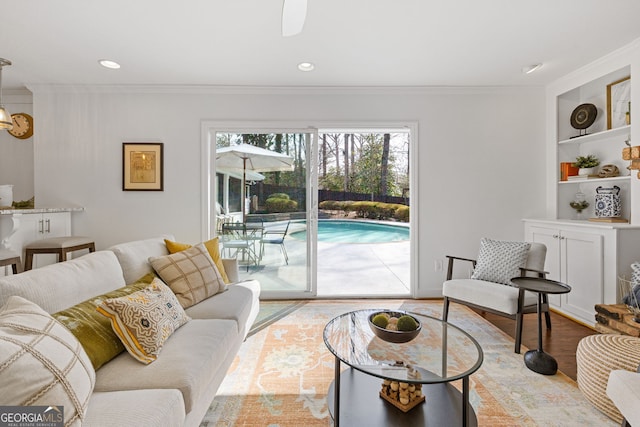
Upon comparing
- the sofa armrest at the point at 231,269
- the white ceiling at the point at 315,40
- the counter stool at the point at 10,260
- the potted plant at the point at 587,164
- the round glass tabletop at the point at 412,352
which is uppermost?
the white ceiling at the point at 315,40

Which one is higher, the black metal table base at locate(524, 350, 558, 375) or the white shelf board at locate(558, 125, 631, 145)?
the white shelf board at locate(558, 125, 631, 145)

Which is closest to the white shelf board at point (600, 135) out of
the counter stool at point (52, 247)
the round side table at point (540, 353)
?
the round side table at point (540, 353)

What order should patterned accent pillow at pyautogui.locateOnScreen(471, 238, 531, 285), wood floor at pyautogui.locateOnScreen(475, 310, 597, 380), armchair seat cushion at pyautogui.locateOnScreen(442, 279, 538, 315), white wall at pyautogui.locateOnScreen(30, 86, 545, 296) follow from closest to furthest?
wood floor at pyautogui.locateOnScreen(475, 310, 597, 380) → armchair seat cushion at pyautogui.locateOnScreen(442, 279, 538, 315) → patterned accent pillow at pyautogui.locateOnScreen(471, 238, 531, 285) → white wall at pyautogui.locateOnScreen(30, 86, 545, 296)

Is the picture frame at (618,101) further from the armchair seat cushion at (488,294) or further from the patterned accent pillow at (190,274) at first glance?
the patterned accent pillow at (190,274)

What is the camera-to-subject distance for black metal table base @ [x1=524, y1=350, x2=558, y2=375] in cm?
203

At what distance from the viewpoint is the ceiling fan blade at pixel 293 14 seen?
1.45 m

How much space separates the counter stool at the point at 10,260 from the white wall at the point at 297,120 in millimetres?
953

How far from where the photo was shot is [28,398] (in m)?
0.87

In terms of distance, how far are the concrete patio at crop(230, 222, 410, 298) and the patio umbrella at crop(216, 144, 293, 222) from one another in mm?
703

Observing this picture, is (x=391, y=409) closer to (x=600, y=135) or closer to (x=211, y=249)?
(x=211, y=249)

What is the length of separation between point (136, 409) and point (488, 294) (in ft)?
8.14

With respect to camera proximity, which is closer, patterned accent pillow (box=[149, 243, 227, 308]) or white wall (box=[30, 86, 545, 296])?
patterned accent pillow (box=[149, 243, 227, 308])

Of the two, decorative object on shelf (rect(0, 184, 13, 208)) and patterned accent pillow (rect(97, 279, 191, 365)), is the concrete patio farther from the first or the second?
decorative object on shelf (rect(0, 184, 13, 208))

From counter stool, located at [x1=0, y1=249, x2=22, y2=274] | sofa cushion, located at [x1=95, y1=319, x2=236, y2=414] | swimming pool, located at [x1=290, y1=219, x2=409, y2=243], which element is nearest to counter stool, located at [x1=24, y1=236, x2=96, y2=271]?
counter stool, located at [x1=0, y1=249, x2=22, y2=274]
